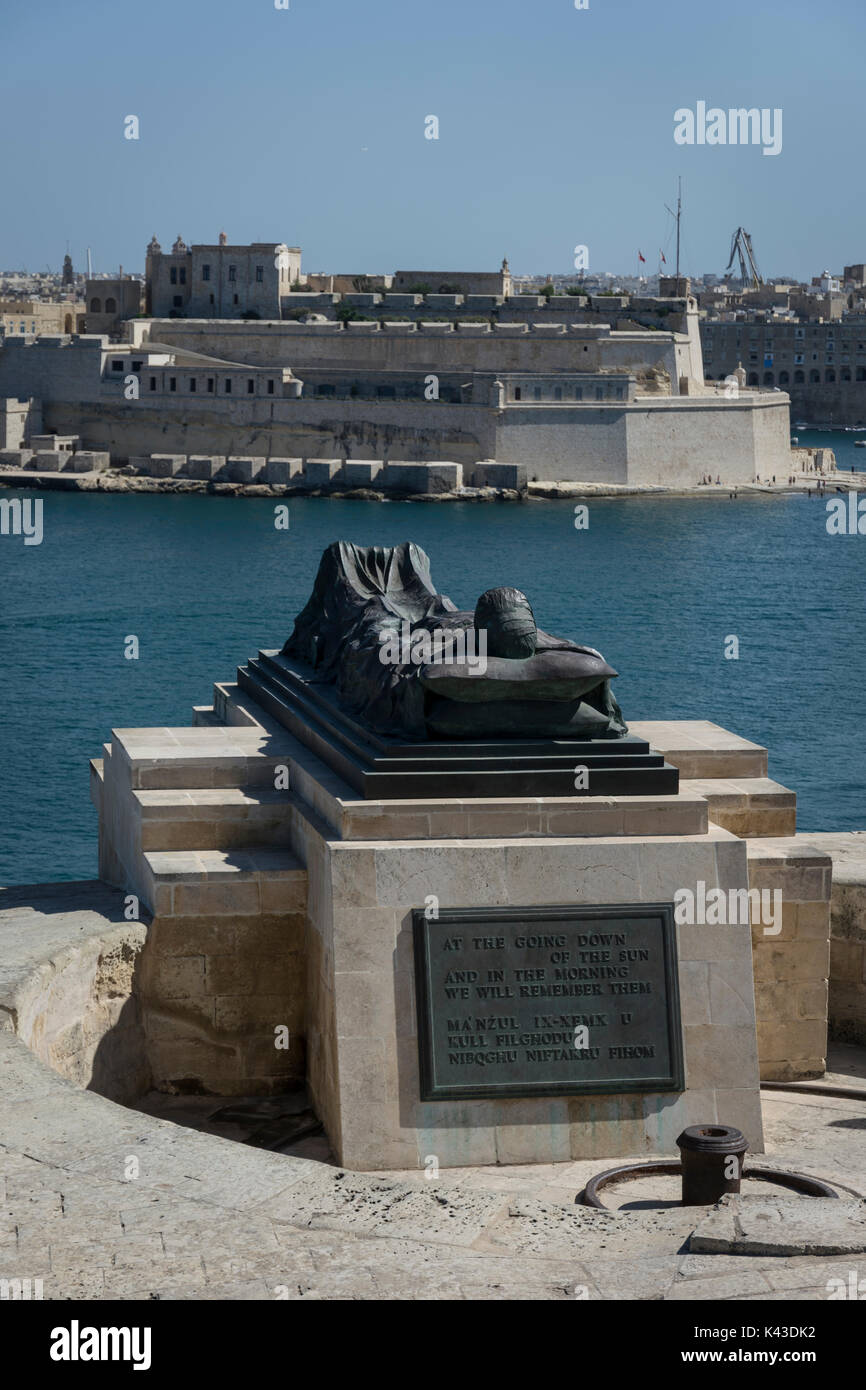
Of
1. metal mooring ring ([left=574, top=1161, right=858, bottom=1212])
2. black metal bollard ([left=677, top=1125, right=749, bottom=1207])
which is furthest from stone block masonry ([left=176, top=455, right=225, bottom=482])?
black metal bollard ([left=677, top=1125, right=749, bottom=1207])

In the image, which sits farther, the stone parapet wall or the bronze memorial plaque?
the stone parapet wall

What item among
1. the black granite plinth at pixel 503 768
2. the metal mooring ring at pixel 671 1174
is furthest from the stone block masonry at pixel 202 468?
the metal mooring ring at pixel 671 1174

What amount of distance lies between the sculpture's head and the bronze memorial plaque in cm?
104

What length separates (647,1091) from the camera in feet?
24.4

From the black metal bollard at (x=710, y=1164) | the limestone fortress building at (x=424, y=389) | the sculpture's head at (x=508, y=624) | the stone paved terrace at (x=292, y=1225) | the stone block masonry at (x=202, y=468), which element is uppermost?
the limestone fortress building at (x=424, y=389)

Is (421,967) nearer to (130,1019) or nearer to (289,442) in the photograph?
(130,1019)

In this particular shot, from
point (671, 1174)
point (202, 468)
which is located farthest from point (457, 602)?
point (202, 468)

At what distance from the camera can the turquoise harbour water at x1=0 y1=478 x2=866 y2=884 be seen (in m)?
23.2

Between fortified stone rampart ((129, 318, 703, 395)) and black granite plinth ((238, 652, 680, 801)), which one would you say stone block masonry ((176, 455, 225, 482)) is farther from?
black granite plinth ((238, 652, 680, 801))

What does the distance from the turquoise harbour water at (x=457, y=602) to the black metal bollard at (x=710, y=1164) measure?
10866mm

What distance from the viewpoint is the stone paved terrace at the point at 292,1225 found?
5.15m

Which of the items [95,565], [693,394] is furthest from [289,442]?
[95,565]

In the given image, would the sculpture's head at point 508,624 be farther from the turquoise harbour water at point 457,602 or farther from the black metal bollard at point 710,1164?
the turquoise harbour water at point 457,602

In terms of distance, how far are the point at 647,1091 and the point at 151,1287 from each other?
110 inches
